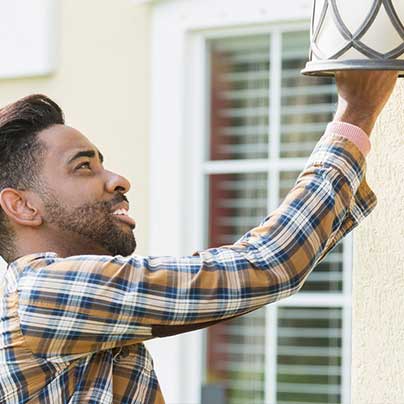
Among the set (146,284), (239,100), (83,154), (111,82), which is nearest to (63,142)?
(83,154)

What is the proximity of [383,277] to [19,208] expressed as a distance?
0.69 meters

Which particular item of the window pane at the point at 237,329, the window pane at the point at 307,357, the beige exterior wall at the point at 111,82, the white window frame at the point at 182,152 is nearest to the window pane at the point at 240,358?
the window pane at the point at 237,329

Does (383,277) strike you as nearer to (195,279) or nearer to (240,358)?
A: (195,279)

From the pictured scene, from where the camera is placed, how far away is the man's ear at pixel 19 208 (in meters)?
2.32

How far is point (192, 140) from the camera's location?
18.0ft

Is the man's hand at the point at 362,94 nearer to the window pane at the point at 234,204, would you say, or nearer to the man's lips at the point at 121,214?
the man's lips at the point at 121,214

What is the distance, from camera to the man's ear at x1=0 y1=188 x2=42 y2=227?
2.32 meters

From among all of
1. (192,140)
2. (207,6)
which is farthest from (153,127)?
(207,6)

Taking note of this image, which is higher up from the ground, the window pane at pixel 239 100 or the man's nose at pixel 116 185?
the window pane at pixel 239 100

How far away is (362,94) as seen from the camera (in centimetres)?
210

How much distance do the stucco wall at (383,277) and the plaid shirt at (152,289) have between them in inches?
11.5

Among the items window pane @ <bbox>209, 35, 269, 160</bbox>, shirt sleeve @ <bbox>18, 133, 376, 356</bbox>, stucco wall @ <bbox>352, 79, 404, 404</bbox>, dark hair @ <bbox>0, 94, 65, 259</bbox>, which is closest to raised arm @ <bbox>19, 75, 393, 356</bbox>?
shirt sleeve @ <bbox>18, 133, 376, 356</bbox>

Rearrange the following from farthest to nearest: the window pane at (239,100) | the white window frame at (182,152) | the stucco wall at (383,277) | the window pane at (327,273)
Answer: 1. the window pane at (239,100)
2. the window pane at (327,273)
3. the white window frame at (182,152)
4. the stucco wall at (383,277)

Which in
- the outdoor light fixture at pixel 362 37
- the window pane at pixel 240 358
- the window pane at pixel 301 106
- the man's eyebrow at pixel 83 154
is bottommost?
the window pane at pixel 240 358
